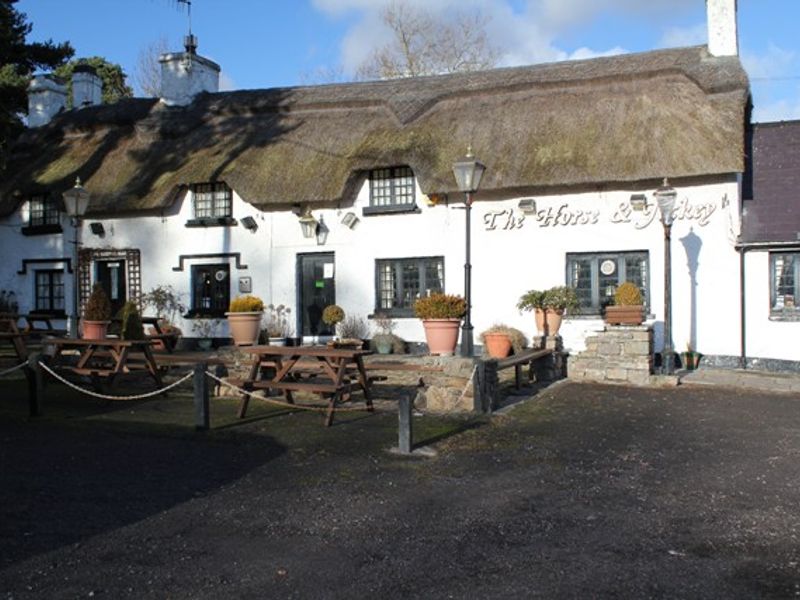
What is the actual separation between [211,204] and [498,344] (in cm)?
856

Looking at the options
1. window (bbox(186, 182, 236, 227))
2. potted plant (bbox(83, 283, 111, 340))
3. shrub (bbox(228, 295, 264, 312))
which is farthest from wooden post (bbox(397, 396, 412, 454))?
window (bbox(186, 182, 236, 227))

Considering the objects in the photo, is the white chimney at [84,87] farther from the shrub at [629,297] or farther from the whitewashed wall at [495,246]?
the shrub at [629,297]

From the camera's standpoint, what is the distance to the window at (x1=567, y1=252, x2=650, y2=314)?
15.7 meters

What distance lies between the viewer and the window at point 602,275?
15.7m

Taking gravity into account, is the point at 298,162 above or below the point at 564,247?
above

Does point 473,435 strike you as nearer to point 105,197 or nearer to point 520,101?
point 520,101

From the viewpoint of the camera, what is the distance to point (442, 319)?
41.0 feet

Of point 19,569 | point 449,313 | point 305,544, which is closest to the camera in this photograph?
point 19,569

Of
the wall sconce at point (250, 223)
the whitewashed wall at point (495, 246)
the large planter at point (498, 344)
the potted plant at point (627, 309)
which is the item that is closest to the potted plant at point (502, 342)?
the large planter at point (498, 344)

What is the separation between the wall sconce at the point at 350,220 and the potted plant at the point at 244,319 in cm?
286

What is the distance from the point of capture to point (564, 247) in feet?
53.0

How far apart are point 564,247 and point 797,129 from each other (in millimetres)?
5661

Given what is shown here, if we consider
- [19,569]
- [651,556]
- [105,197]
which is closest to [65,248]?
[105,197]

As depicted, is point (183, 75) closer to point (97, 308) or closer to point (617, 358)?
point (97, 308)
